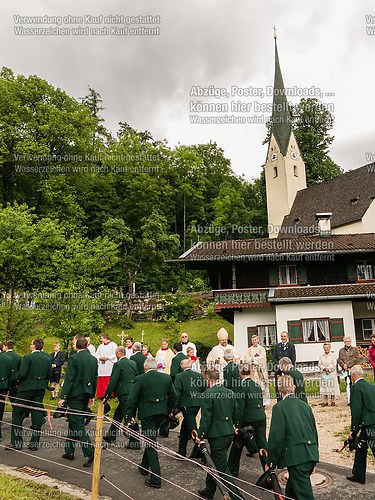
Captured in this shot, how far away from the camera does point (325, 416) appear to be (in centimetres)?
1134

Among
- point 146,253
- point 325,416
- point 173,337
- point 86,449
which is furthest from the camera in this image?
point 146,253

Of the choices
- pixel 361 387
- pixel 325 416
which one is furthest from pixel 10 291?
pixel 361 387

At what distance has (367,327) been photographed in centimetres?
2284

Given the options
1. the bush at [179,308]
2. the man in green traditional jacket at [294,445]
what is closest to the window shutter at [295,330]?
the bush at [179,308]

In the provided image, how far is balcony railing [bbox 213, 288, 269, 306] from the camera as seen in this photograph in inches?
887

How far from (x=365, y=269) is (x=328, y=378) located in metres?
12.6

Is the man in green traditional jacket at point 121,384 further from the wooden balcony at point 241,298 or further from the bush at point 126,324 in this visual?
the bush at point 126,324

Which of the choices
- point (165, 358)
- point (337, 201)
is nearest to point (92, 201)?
point (337, 201)

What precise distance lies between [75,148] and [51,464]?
30.4 m

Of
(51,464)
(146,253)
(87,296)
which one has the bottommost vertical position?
(51,464)

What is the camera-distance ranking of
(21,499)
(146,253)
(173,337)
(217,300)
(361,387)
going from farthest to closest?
(146,253) < (173,337) < (217,300) < (361,387) < (21,499)

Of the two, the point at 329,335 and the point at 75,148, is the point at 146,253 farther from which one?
the point at 329,335

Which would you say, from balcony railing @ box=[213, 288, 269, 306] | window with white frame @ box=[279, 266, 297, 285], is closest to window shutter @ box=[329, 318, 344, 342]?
window with white frame @ box=[279, 266, 297, 285]

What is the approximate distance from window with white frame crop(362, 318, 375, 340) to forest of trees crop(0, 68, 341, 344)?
13509 millimetres
